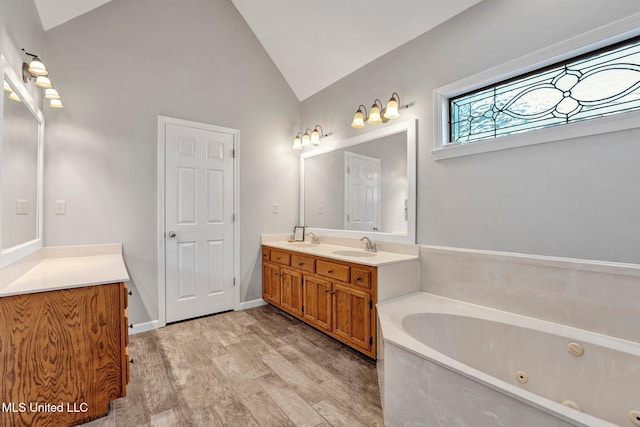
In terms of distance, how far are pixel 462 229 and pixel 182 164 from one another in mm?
2648

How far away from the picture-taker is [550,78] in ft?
5.85

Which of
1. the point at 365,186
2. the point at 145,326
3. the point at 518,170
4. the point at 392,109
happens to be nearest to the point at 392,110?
the point at 392,109

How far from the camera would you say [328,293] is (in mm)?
2508

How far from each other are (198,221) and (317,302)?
1.50 metres

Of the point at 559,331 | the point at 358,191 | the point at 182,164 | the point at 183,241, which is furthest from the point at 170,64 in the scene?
the point at 559,331

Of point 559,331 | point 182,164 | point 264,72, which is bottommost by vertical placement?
point 559,331

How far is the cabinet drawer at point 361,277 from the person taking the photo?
2.14 m

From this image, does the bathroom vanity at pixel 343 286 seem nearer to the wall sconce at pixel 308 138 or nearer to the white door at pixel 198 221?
the white door at pixel 198 221

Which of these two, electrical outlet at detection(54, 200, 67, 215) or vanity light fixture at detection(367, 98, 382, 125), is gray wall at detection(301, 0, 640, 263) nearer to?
vanity light fixture at detection(367, 98, 382, 125)

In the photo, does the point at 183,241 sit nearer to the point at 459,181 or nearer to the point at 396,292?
the point at 396,292

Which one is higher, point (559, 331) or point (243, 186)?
point (243, 186)

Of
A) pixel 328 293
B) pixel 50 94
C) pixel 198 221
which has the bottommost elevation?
pixel 328 293

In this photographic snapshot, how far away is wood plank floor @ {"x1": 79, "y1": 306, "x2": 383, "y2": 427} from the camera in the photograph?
161 centimetres

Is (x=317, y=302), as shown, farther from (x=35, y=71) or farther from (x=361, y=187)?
(x=35, y=71)
